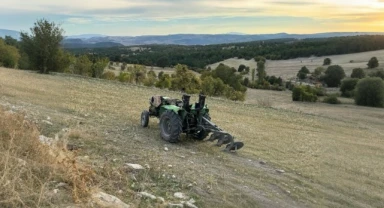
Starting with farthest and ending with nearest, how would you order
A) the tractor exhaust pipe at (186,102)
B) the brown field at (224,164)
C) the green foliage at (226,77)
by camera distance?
1. the green foliage at (226,77)
2. the tractor exhaust pipe at (186,102)
3. the brown field at (224,164)

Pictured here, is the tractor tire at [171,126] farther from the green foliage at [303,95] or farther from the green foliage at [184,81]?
the green foliage at [303,95]

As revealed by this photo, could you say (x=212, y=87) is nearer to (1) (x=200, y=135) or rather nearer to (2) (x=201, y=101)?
(1) (x=200, y=135)

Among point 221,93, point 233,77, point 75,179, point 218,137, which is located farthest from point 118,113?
point 233,77

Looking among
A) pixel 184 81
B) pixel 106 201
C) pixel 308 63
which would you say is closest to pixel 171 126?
pixel 106 201

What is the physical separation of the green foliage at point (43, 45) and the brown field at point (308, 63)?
68.6m

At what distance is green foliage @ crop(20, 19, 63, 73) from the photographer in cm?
3397

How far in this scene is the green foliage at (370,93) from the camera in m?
57.0

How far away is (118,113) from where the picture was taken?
15.0 m

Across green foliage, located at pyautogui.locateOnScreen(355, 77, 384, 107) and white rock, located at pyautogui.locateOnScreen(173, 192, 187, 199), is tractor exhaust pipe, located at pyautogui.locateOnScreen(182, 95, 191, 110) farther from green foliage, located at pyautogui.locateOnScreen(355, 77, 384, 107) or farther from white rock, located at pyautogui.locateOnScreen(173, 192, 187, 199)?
green foliage, located at pyautogui.locateOnScreen(355, 77, 384, 107)

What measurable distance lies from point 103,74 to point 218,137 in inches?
2288

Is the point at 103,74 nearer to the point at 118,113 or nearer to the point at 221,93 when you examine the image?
the point at 221,93

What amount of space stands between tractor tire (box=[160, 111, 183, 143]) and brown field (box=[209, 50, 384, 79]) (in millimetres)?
86405

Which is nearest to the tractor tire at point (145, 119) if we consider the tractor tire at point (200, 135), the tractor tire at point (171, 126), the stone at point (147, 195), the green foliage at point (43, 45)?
the tractor tire at point (171, 126)

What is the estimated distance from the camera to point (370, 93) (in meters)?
57.3
